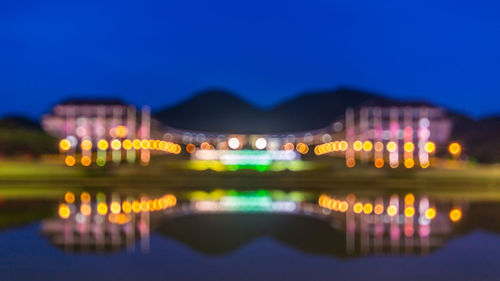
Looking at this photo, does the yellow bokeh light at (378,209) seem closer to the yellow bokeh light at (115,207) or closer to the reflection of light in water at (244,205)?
the reflection of light in water at (244,205)

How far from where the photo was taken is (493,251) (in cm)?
623

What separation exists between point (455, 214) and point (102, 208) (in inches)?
262

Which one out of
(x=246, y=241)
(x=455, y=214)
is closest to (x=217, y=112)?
(x=455, y=214)

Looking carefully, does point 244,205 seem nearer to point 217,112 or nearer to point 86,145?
point 86,145

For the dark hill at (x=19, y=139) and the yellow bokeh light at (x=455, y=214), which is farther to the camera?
the dark hill at (x=19, y=139)

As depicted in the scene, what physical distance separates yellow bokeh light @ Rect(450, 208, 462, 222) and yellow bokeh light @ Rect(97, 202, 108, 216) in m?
6.03

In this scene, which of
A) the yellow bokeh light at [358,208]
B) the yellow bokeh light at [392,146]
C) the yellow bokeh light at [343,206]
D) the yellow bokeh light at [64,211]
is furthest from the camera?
the yellow bokeh light at [392,146]

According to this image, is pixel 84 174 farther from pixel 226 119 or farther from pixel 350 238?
pixel 226 119

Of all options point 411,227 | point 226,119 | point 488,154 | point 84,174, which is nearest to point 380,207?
point 411,227

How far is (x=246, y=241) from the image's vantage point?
273 inches

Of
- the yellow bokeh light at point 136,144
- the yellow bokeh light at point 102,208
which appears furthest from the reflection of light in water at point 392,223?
the yellow bokeh light at point 136,144

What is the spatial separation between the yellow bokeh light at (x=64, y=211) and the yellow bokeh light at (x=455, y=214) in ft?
21.3

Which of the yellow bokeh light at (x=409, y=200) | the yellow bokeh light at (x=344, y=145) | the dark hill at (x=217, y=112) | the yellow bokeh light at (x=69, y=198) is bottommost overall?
the yellow bokeh light at (x=409, y=200)

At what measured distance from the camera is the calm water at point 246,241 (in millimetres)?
5188
